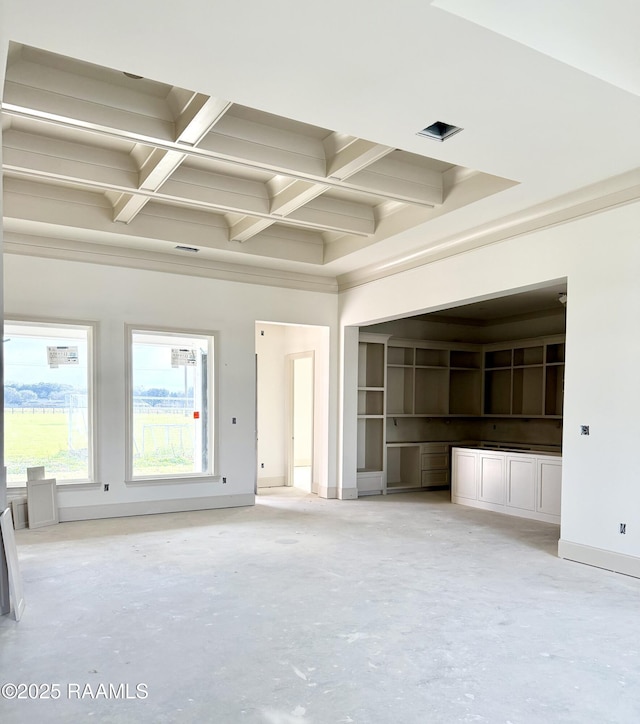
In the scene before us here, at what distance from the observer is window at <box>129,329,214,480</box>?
6906 mm

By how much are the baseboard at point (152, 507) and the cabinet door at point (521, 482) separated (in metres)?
3.37

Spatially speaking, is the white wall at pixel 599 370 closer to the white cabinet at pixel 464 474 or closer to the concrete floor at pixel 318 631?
the concrete floor at pixel 318 631

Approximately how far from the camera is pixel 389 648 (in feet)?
10.5

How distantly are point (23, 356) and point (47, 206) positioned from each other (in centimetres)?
172

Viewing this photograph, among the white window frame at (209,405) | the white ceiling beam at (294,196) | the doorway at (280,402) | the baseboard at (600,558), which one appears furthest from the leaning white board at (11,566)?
the doorway at (280,402)

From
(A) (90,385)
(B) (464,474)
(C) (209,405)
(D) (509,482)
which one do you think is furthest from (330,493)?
(A) (90,385)

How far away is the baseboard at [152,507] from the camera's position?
6.42 m

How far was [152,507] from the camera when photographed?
22.5ft

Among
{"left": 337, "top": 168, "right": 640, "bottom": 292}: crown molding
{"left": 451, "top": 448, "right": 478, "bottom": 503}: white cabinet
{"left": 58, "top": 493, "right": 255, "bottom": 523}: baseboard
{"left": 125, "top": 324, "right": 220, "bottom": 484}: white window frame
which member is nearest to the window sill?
{"left": 125, "top": 324, "right": 220, "bottom": 484}: white window frame

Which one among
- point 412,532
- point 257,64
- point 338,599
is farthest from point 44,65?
point 412,532

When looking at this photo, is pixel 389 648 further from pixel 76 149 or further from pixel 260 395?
pixel 260 395

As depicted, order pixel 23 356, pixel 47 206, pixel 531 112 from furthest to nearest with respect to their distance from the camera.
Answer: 1. pixel 23 356
2. pixel 47 206
3. pixel 531 112

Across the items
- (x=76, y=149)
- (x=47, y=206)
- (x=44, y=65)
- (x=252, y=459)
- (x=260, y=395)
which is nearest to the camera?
(x=44, y=65)

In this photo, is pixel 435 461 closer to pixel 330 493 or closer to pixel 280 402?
pixel 330 493
